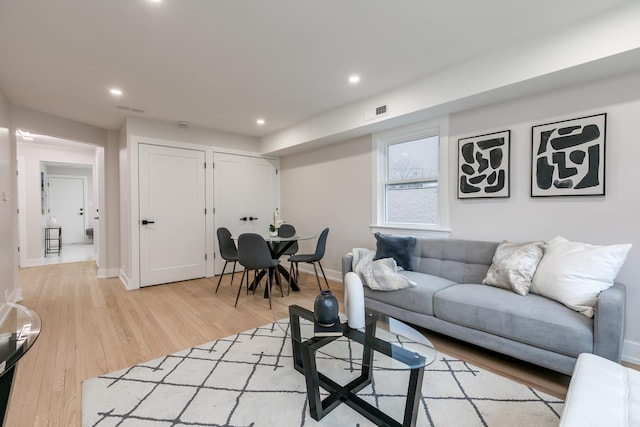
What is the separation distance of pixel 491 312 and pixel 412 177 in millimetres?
1992

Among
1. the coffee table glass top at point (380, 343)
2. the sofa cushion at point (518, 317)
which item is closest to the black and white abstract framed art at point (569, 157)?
the sofa cushion at point (518, 317)

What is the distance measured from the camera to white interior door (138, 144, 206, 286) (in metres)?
4.32

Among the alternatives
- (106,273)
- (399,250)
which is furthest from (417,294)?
(106,273)

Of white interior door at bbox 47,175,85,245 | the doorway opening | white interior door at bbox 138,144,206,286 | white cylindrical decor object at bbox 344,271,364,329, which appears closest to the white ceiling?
white interior door at bbox 138,144,206,286

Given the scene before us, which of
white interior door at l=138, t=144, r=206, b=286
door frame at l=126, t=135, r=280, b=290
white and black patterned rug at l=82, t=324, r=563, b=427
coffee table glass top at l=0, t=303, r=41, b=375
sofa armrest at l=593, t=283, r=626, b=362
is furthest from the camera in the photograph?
white interior door at l=138, t=144, r=206, b=286

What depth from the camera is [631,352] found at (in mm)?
2230

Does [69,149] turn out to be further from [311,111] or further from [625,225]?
[625,225]

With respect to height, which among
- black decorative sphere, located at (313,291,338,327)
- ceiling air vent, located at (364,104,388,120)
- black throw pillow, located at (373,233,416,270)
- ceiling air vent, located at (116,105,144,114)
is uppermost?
ceiling air vent, located at (116,105,144,114)

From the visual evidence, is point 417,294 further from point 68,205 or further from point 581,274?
point 68,205

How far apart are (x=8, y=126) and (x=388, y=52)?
14.3 feet

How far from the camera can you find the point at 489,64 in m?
2.56

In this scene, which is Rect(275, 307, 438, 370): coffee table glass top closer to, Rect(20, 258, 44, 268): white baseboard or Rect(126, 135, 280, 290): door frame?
Rect(126, 135, 280, 290): door frame

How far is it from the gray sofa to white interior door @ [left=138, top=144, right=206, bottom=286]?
121 inches

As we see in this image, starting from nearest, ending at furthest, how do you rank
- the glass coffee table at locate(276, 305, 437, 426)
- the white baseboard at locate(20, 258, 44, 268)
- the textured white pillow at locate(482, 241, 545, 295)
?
1. the glass coffee table at locate(276, 305, 437, 426)
2. the textured white pillow at locate(482, 241, 545, 295)
3. the white baseboard at locate(20, 258, 44, 268)
